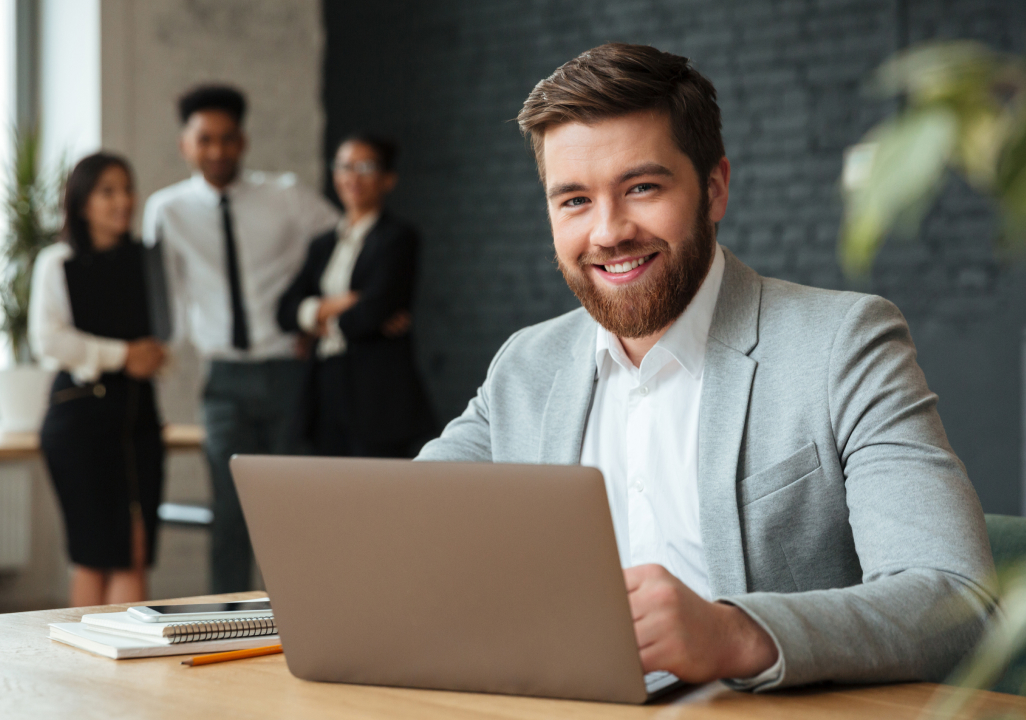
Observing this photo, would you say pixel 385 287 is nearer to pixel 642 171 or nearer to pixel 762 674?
pixel 642 171

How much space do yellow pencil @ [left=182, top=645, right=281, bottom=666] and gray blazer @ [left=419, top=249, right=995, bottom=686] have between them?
485 millimetres

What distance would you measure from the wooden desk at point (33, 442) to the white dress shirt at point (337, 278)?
2.03 ft

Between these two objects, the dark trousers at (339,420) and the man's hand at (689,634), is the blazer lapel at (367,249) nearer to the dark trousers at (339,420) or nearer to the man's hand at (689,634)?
the dark trousers at (339,420)

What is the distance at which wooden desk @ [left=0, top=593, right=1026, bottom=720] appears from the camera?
874 millimetres

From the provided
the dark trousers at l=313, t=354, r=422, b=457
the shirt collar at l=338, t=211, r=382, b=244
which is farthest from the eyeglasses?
the dark trousers at l=313, t=354, r=422, b=457

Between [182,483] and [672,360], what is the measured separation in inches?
171

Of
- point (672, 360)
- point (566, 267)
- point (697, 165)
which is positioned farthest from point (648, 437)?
point (697, 165)

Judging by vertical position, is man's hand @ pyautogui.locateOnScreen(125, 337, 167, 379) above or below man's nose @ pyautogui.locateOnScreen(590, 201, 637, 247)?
below

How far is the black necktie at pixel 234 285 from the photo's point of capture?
3945mm

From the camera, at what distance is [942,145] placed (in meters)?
0.23

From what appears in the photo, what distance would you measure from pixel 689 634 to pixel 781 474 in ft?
1.31

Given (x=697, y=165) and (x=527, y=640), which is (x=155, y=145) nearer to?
(x=697, y=165)

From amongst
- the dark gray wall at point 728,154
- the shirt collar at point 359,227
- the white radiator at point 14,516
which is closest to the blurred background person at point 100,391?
the shirt collar at point 359,227

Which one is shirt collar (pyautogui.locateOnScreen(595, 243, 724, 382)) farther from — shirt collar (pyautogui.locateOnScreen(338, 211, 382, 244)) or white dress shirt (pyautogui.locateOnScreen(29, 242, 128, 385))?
shirt collar (pyautogui.locateOnScreen(338, 211, 382, 244))
